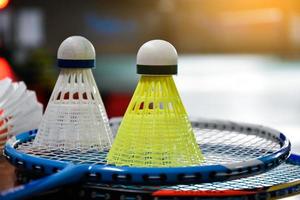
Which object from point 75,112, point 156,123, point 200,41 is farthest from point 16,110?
point 200,41

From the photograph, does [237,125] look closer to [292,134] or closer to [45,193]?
[45,193]

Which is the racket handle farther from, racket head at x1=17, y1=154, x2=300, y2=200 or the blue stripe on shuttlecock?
the blue stripe on shuttlecock

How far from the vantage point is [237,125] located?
919 millimetres

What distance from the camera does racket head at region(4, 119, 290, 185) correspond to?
60 centimetres

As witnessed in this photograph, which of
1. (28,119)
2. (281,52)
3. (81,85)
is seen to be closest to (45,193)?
(81,85)

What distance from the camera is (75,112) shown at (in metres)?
0.80

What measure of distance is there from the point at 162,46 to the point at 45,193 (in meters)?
0.21

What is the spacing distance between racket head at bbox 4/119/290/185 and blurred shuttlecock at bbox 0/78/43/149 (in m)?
0.05

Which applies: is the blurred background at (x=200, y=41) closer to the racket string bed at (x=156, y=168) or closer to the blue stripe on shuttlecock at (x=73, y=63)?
the racket string bed at (x=156, y=168)

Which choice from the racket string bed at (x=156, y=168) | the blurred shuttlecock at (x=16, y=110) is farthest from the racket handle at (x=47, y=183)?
the blurred shuttlecock at (x=16, y=110)

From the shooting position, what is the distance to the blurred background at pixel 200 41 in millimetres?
4246

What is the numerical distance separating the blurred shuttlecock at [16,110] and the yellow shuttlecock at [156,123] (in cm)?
23

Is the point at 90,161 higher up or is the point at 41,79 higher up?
the point at 90,161

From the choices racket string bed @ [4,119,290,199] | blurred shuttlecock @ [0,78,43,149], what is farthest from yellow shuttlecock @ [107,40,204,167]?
blurred shuttlecock @ [0,78,43,149]
